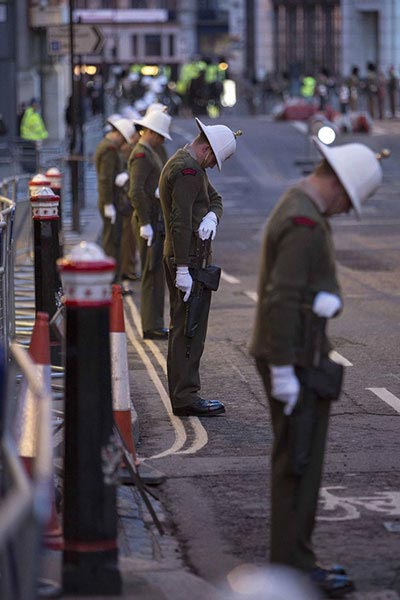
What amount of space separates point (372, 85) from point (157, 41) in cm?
7101

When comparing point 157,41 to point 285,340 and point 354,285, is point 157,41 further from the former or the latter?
point 285,340

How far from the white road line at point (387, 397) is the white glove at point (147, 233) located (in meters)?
3.23

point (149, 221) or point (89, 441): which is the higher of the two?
point (89, 441)

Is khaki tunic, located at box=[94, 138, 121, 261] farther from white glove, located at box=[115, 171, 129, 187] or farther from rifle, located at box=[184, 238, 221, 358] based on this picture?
rifle, located at box=[184, 238, 221, 358]

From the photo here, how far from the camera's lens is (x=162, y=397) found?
1173cm

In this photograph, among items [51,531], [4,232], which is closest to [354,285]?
[4,232]

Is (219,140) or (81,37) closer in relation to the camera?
(219,140)

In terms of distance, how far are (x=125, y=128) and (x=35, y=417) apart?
1167 centimetres

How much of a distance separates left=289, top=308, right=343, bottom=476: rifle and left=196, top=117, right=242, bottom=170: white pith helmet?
13.1 ft

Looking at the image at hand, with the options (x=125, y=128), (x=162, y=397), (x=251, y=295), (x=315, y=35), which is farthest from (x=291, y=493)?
(x=315, y=35)

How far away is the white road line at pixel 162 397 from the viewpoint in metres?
9.96

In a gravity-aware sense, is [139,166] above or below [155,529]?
above

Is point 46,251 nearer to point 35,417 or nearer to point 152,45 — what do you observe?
point 35,417

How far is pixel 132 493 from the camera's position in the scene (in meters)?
8.66
